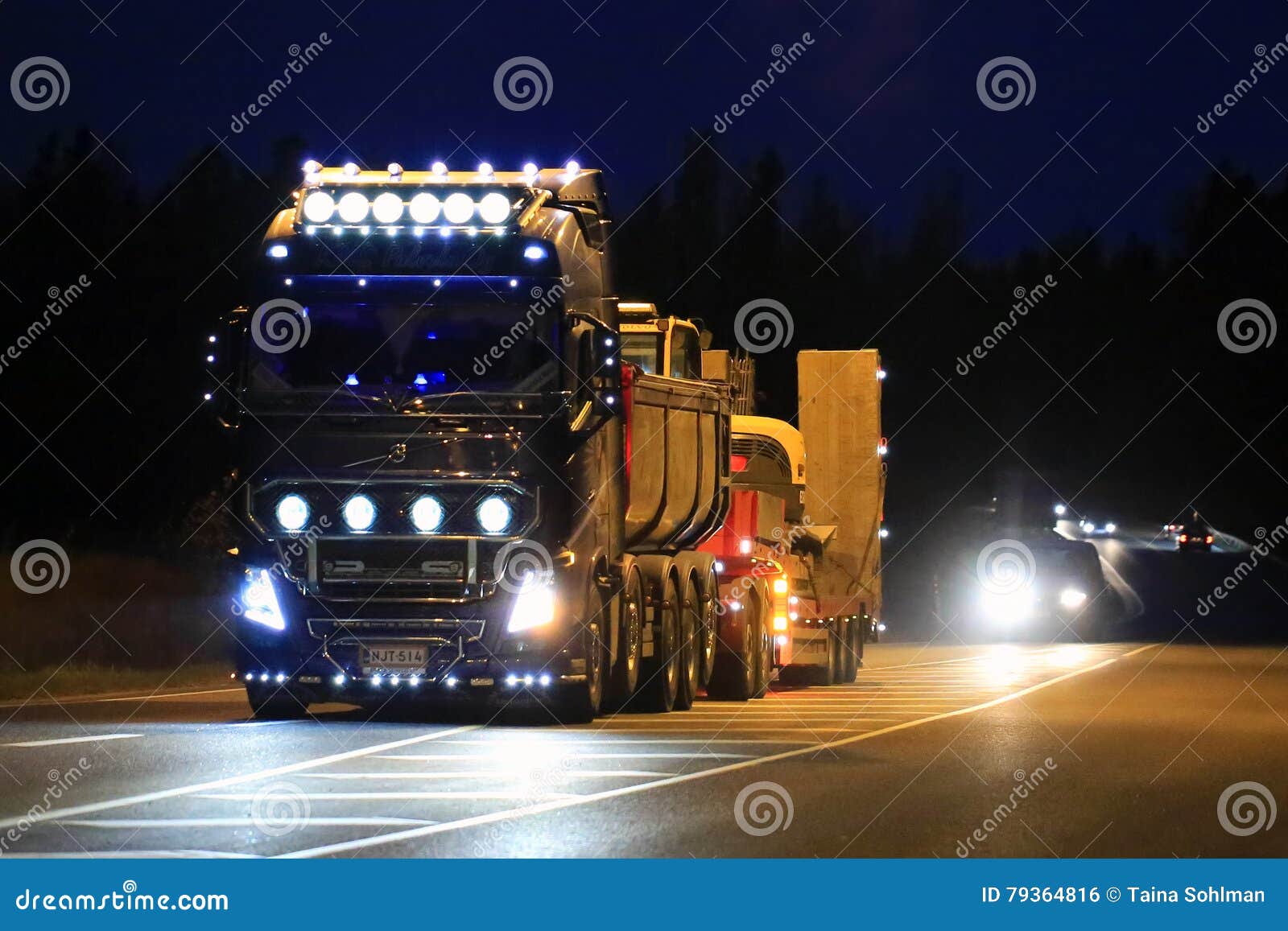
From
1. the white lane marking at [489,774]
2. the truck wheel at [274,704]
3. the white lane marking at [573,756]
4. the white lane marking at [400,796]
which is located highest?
the truck wheel at [274,704]

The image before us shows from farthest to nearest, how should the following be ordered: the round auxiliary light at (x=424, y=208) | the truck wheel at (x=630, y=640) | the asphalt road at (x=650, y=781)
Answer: the truck wheel at (x=630, y=640), the round auxiliary light at (x=424, y=208), the asphalt road at (x=650, y=781)

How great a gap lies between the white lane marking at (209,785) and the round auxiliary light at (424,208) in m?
4.29

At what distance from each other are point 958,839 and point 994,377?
257 ft

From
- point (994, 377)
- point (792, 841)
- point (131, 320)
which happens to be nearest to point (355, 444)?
point (792, 841)

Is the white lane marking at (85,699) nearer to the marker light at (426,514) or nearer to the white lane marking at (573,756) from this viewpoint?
the marker light at (426,514)

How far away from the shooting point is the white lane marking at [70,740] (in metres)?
15.1

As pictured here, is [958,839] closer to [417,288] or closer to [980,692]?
[417,288]

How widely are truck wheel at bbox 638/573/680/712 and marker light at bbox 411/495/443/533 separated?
3382 mm

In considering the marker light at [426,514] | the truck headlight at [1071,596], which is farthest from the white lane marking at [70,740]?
the truck headlight at [1071,596]

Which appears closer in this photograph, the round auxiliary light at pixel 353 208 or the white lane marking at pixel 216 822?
the white lane marking at pixel 216 822

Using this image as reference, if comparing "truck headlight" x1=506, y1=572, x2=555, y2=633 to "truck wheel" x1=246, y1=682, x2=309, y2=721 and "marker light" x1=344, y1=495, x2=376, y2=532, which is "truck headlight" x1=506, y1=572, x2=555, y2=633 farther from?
"truck wheel" x1=246, y1=682, x2=309, y2=721

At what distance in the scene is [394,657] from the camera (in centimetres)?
1720

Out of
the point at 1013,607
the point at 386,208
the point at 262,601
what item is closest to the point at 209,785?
the point at 262,601

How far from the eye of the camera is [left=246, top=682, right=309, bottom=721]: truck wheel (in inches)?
703
